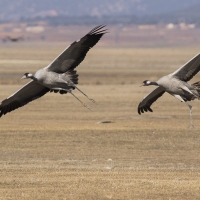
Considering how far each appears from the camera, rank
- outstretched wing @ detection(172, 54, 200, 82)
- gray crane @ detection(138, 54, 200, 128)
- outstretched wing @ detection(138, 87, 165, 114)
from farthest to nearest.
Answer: outstretched wing @ detection(138, 87, 165, 114) → outstretched wing @ detection(172, 54, 200, 82) → gray crane @ detection(138, 54, 200, 128)

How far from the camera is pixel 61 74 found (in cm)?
→ 1506

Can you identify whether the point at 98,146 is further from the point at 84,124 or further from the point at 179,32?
the point at 179,32

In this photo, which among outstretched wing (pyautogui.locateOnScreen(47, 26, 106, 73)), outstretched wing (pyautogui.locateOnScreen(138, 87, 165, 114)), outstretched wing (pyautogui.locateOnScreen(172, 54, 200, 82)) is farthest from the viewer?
outstretched wing (pyautogui.locateOnScreen(138, 87, 165, 114))

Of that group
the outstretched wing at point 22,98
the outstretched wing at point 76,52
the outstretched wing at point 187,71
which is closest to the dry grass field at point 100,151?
the outstretched wing at point 22,98

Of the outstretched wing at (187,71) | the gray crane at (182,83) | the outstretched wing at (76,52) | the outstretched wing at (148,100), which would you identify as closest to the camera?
the outstretched wing at (76,52)

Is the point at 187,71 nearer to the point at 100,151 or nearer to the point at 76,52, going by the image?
the point at 100,151

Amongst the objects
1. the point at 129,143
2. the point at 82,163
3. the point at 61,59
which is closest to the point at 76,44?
the point at 61,59

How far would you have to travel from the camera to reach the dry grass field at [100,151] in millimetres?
10953

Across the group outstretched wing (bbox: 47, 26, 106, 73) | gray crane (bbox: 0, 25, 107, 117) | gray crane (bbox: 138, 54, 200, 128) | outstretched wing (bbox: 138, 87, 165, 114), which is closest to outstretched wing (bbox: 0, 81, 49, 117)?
gray crane (bbox: 0, 25, 107, 117)

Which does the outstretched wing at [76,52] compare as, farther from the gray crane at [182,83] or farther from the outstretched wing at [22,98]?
the gray crane at [182,83]

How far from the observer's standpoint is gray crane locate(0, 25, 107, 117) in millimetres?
14547

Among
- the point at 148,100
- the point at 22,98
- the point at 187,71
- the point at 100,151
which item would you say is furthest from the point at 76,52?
the point at 148,100

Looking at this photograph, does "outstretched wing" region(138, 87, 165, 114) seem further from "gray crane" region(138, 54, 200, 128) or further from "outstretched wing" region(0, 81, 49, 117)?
"outstretched wing" region(0, 81, 49, 117)

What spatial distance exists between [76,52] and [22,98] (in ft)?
5.62
